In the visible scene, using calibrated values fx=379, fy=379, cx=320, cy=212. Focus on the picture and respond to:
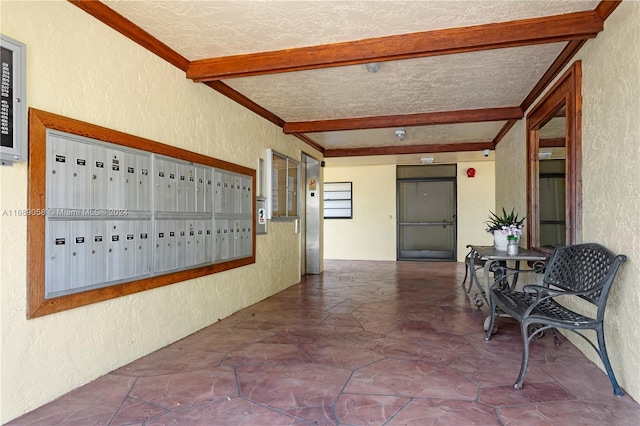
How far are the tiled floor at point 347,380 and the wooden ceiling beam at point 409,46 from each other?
7.32 feet

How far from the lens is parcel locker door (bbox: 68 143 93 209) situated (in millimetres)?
2240

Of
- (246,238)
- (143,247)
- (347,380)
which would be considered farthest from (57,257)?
(246,238)

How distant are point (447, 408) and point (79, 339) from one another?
85.8 inches

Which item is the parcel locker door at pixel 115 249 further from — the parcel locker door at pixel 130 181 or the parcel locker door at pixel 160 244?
the parcel locker door at pixel 160 244

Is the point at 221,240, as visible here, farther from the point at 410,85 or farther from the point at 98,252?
the point at 410,85

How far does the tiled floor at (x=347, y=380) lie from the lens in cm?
198

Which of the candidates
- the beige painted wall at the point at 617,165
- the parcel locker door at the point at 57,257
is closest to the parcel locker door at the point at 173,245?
the parcel locker door at the point at 57,257

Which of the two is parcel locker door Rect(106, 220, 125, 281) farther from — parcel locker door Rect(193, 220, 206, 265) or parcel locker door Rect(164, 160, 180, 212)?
parcel locker door Rect(193, 220, 206, 265)

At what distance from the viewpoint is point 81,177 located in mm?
2287

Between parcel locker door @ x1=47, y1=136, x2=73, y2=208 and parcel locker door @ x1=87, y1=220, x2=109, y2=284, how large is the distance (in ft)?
0.77

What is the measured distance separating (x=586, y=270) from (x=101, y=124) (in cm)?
332

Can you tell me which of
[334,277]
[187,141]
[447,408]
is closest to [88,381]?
[187,141]

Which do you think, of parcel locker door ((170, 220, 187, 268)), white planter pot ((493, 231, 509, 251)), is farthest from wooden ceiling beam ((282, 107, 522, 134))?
parcel locker door ((170, 220, 187, 268))

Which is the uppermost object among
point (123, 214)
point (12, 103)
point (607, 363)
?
point (12, 103)
